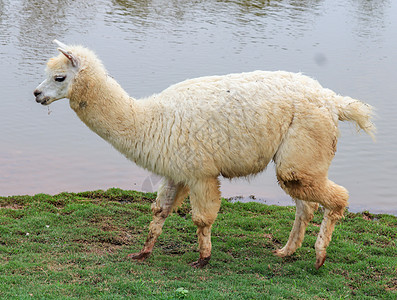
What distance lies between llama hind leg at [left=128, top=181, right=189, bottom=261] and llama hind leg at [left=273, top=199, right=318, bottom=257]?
4.32 ft

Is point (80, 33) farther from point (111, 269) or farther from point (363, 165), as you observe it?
point (111, 269)

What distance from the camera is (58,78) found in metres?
5.08

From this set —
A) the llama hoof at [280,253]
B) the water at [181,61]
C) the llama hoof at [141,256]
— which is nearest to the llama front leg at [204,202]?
the llama hoof at [141,256]

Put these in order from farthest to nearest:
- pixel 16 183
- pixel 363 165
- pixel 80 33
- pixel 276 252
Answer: pixel 80 33
pixel 363 165
pixel 16 183
pixel 276 252

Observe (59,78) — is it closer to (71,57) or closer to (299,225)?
(71,57)

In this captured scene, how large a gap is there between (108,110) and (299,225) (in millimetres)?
2493

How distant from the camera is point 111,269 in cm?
521

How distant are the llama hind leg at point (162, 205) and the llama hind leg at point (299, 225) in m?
1.32

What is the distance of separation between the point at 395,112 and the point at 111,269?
9.85 meters

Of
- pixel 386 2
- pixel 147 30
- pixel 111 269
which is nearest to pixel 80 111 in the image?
pixel 111 269

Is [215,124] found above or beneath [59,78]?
beneath

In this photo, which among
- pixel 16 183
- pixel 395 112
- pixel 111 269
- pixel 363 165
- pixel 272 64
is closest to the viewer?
pixel 111 269

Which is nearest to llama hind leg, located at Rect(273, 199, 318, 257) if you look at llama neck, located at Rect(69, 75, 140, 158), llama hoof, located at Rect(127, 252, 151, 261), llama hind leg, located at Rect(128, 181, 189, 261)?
llama hind leg, located at Rect(128, 181, 189, 261)

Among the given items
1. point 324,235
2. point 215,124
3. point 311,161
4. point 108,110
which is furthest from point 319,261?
point 108,110
